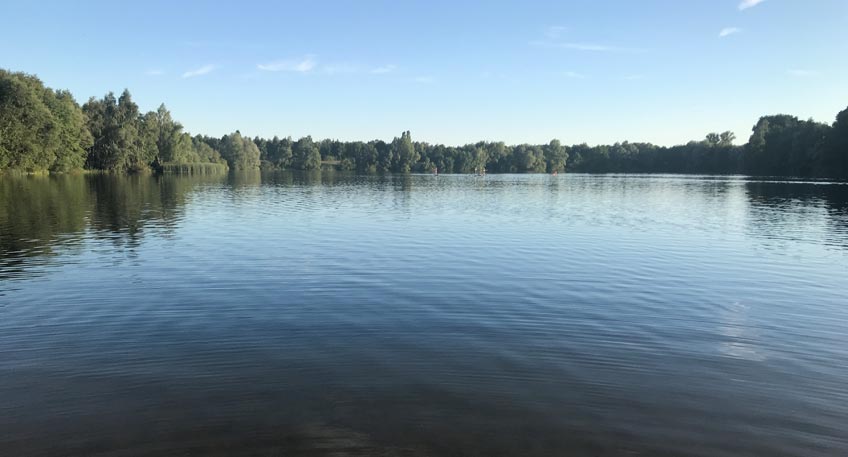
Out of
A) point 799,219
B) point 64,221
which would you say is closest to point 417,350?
point 64,221

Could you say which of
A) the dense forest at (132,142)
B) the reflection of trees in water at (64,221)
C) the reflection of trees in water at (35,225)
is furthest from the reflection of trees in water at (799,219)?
the dense forest at (132,142)

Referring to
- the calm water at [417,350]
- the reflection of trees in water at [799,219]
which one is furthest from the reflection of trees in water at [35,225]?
the reflection of trees in water at [799,219]

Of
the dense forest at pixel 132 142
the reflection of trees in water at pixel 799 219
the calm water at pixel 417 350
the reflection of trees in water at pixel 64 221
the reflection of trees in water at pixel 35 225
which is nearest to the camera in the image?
the calm water at pixel 417 350

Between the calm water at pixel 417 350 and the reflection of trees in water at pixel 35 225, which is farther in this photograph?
Result: the reflection of trees in water at pixel 35 225

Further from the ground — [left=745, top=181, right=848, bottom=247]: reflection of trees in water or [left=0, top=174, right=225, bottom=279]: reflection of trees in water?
[left=0, top=174, right=225, bottom=279]: reflection of trees in water

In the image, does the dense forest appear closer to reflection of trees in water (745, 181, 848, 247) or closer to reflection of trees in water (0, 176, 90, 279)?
reflection of trees in water (0, 176, 90, 279)

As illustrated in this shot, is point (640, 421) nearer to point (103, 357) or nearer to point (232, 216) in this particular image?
point (103, 357)

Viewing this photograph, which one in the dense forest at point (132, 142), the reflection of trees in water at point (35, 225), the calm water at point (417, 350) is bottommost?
the calm water at point (417, 350)

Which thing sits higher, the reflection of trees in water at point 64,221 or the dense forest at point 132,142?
the dense forest at point 132,142

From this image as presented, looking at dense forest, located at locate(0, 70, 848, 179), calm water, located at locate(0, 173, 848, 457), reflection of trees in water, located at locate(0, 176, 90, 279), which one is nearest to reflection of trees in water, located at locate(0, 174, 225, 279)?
reflection of trees in water, located at locate(0, 176, 90, 279)

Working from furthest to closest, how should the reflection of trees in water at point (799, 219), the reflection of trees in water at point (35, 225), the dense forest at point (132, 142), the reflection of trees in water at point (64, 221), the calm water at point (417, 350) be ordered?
the dense forest at point (132, 142) < the reflection of trees in water at point (799, 219) < the reflection of trees in water at point (64, 221) < the reflection of trees in water at point (35, 225) < the calm water at point (417, 350)

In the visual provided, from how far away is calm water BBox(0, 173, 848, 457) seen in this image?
7.39m

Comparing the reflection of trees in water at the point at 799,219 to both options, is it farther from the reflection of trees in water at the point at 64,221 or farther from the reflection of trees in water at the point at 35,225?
the reflection of trees in water at the point at 35,225

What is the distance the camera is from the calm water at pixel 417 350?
24.3 feet
